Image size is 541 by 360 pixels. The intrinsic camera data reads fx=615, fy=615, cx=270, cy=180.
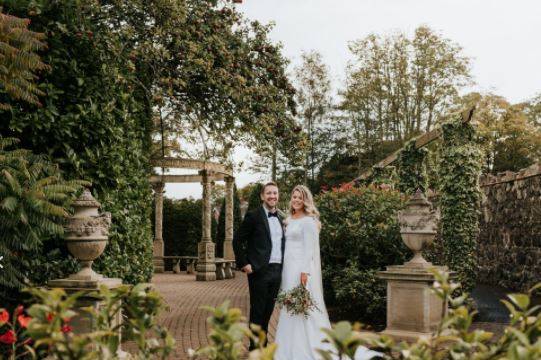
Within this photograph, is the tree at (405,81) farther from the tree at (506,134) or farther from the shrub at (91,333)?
the shrub at (91,333)

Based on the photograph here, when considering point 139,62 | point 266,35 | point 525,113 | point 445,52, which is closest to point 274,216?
point 139,62

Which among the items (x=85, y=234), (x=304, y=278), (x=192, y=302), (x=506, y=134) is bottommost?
(x=192, y=302)

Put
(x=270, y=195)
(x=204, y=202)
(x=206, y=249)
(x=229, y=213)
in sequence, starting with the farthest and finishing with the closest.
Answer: (x=229, y=213) → (x=204, y=202) → (x=206, y=249) → (x=270, y=195)

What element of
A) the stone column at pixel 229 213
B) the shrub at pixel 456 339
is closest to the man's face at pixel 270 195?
the shrub at pixel 456 339

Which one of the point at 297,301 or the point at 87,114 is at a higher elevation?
the point at 87,114

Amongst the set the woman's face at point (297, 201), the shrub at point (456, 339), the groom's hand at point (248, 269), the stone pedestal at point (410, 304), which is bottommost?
the stone pedestal at point (410, 304)

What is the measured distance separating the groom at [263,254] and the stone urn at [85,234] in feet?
5.23

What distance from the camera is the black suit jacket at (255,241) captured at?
22.5ft

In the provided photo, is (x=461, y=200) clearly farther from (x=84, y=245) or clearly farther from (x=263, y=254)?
(x=84, y=245)

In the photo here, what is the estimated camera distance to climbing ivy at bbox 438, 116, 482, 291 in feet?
32.0

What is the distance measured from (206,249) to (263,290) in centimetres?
1224

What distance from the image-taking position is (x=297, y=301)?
6.73 m

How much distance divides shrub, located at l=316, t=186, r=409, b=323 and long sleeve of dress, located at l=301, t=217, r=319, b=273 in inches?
118

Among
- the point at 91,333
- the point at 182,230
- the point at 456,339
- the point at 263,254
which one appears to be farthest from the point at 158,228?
the point at 456,339
